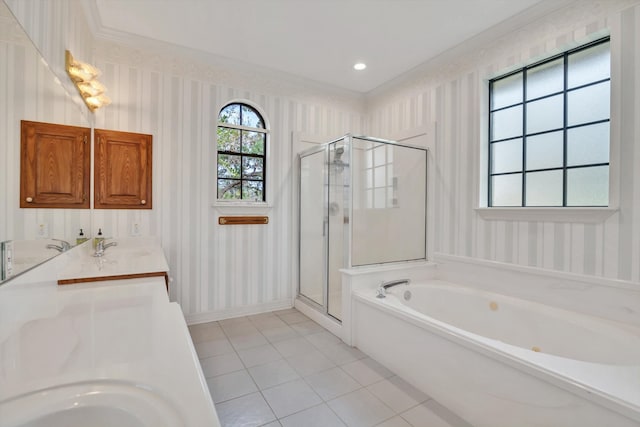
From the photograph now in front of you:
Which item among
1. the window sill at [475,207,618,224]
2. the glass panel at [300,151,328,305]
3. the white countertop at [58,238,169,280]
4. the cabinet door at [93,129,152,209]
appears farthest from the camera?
the glass panel at [300,151,328,305]

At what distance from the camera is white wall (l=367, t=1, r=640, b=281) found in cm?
189

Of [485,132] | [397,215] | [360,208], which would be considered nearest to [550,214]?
[485,132]

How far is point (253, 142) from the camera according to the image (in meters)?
3.43

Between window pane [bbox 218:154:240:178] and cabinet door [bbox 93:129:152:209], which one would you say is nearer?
cabinet door [bbox 93:129:152:209]

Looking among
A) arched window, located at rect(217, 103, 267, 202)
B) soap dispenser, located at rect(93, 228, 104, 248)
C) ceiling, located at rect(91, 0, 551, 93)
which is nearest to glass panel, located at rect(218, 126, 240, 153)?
arched window, located at rect(217, 103, 267, 202)

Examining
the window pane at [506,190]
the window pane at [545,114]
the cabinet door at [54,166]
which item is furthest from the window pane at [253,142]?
the window pane at [545,114]

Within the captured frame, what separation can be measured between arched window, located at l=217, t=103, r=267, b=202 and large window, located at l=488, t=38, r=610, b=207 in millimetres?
2458

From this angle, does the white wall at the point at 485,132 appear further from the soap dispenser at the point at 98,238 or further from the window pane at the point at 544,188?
the soap dispenser at the point at 98,238

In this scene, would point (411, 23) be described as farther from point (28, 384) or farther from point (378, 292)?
point (28, 384)

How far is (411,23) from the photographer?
254 cm

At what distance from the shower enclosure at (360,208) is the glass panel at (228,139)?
88cm

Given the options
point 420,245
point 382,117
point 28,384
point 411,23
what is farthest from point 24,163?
point 382,117

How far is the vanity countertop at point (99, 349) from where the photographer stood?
0.59 m

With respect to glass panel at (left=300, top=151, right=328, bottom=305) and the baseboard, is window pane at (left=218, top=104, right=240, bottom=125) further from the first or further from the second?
the baseboard
